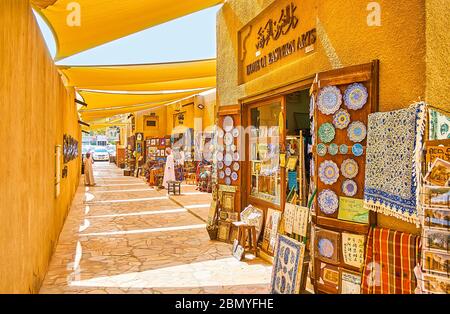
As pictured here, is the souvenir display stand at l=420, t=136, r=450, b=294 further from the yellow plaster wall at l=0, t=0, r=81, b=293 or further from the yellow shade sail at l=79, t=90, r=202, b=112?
the yellow shade sail at l=79, t=90, r=202, b=112

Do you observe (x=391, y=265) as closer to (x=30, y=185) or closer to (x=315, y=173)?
(x=315, y=173)

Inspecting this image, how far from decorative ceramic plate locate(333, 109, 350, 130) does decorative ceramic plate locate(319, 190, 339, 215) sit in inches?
27.1

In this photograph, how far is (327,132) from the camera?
3652 millimetres

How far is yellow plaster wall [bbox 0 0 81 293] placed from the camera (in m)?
2.52

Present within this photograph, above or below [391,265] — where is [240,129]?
above

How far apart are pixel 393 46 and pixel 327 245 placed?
2.01 m

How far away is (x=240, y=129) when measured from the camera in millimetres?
6012

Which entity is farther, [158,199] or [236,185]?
[158,199]

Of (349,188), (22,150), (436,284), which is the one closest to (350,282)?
(349,188)

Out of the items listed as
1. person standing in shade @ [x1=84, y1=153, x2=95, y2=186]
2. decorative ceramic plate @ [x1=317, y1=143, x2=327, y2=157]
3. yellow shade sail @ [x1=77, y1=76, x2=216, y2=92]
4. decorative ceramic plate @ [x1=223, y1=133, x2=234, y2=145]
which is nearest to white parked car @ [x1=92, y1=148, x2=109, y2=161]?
person standing in shade @ [x1=84, y1=153, x2=95, y2=186]
